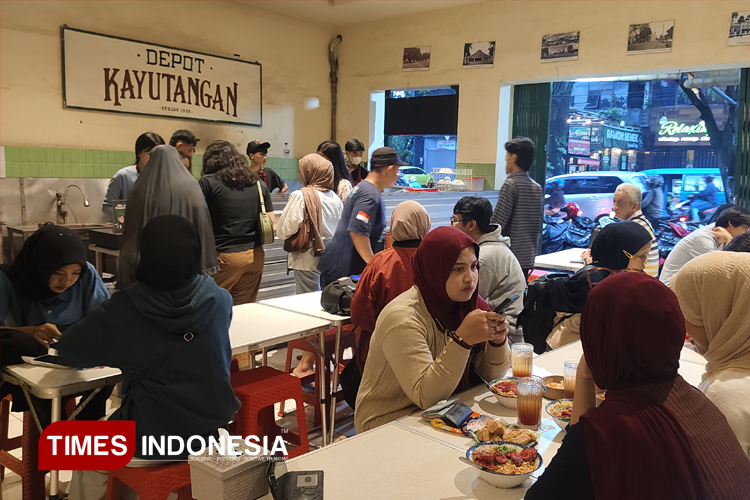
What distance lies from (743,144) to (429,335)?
4.86 meters

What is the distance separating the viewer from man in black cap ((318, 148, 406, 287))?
3.77 m

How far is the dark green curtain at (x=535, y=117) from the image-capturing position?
676cm

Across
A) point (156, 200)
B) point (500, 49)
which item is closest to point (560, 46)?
point (500, 49)

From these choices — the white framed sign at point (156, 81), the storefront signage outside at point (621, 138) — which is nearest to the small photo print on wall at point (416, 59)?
the white framed sign at point (156, 81)

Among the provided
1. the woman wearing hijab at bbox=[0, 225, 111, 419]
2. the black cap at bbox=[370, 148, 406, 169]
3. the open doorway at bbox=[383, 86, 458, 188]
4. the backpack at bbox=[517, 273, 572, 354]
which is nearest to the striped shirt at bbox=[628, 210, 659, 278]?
the backpack at bbox=[517, 273, 572, 354]

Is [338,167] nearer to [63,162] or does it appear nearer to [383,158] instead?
[383,158]

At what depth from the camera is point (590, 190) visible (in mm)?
7348

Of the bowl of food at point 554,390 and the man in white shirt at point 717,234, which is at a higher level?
the man in white shirt at point 717,234

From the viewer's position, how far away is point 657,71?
19.1 ft

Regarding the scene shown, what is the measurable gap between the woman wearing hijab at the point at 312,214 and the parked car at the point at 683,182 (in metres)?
4.36

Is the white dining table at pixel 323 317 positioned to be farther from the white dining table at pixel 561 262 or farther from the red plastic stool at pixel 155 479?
the white dining table at pixel 561 262

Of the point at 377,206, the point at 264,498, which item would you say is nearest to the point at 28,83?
the point at 377,206

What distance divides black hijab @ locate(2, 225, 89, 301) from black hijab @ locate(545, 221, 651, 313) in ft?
6.95

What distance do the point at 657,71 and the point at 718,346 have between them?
16.4 ft
